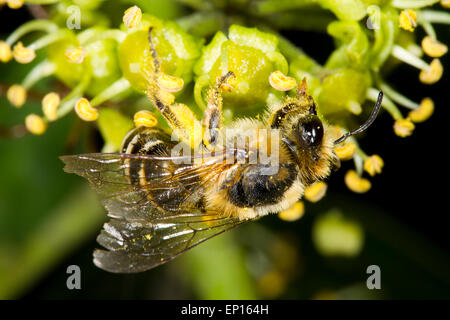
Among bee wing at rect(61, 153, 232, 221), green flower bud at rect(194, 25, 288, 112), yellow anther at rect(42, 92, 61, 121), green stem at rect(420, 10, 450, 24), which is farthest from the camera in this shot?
green stem at rect(420, 10, 450, 24)

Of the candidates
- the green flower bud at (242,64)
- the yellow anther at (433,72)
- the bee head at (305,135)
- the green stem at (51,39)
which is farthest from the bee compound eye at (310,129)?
the green stem at (51,39)

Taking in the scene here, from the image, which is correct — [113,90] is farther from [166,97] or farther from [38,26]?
[38,26]

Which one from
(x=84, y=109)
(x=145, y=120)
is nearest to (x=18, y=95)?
(x=84, y=109)

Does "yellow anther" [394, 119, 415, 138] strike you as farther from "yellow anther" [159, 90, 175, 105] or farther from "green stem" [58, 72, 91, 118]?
"green stem" [58, 72, 91, 118]

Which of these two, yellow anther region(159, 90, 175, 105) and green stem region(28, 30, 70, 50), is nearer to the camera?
yellow anther region(159, 90, 175, 105)

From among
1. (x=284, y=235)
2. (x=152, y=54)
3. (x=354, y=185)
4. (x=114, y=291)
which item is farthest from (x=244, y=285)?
(x=152, y=54)

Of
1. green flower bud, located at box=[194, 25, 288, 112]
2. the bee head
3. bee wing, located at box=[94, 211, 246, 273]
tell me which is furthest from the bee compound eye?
bee wing, located at box=[94, 211, 246, 273]

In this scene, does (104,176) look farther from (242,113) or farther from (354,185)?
(354,185)
